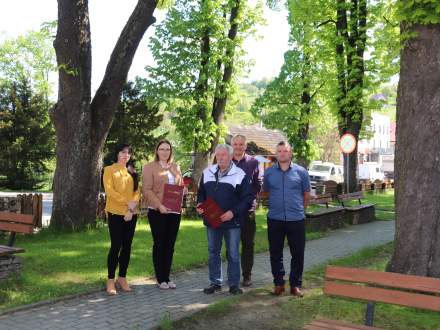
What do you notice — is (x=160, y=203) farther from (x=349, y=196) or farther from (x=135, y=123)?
(x=135, y=123)

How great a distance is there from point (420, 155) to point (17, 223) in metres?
5.47

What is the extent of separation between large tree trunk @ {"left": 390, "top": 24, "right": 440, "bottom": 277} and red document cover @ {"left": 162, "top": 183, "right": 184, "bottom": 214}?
278cm

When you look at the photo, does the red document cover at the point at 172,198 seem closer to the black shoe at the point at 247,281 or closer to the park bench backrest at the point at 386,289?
the black shoe at the point at 247,281

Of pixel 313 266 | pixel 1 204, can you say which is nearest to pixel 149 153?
pixel 1 204

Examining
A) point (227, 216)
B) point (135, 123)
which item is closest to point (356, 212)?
point (227, 216)

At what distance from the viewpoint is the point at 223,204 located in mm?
6652

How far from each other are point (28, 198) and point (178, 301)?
22.1 feet

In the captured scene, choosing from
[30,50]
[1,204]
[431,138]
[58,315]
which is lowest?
[58,315]

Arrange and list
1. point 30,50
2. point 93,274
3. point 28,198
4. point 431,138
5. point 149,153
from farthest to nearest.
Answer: point 30,50 → point 149,153 → point 28,198 → point 93,274 → point 431,138

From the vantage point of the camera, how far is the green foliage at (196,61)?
847 inches

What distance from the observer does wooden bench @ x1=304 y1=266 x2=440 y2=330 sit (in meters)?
4.24

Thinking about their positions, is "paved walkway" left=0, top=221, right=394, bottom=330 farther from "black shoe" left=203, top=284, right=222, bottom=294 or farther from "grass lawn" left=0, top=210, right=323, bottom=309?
"grass lawn" left=0, top=210, right=323, bottom=309

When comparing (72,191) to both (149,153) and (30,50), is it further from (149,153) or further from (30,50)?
(30,50)

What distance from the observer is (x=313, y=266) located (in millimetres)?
8930
